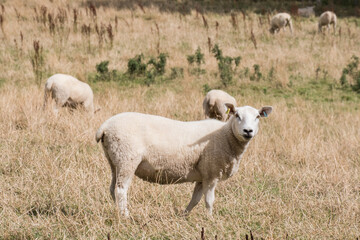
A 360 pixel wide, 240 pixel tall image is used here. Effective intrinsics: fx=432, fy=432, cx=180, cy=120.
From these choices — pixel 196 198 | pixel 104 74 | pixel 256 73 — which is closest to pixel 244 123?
pixel 196 198

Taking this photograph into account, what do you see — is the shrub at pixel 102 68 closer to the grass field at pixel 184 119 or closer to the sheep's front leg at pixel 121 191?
the grass field at pixel 184 119

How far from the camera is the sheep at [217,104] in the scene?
737 cm

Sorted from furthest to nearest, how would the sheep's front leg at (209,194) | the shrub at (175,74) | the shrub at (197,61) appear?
1. the shrub at (197,61)
2. the shrub at (175,74)
3. the sheep's front leg at (209,194)

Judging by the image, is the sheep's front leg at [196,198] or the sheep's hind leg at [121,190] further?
the sheep's front leg at [196,198]

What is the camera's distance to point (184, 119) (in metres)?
8.05

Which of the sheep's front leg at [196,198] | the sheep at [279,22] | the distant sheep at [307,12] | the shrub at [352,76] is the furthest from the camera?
the distant sheep at [307,12]

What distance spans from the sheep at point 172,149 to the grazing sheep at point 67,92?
3780mm

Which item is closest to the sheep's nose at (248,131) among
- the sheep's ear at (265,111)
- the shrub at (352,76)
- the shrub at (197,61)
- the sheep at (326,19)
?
the sheep's ear at (265,111)

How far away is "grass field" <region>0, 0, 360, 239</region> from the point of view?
3645mm

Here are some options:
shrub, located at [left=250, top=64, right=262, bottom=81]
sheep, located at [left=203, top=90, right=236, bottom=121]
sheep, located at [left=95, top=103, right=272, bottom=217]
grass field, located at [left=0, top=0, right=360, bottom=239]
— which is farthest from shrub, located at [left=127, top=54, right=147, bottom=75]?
sheep, located at [left=95, top=103, right=272, bottom=217]

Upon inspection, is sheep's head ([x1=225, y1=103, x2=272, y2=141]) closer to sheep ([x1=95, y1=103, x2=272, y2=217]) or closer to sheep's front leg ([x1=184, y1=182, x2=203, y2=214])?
sheep ([x1=95, y1=103, x2=272, y2=217])

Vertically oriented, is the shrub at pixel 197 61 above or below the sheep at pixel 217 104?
below

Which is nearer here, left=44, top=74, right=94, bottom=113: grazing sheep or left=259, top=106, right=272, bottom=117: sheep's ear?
left=259, top=106, right=272, bottom=117: sheep's ear

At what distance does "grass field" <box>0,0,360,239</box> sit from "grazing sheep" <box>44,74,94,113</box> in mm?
314
